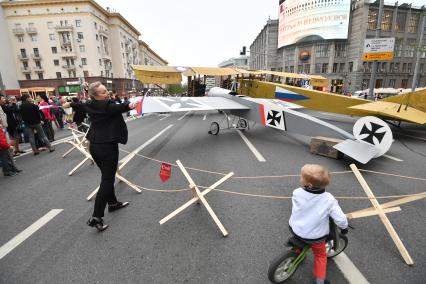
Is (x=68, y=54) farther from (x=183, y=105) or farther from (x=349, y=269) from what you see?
(x=349, y=269)

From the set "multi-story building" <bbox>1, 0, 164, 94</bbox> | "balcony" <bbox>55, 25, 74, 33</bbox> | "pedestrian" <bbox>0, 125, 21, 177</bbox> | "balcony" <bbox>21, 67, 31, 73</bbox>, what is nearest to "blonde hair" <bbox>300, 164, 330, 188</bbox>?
"pedestrian" <bbox>0, 125, 21, 177</bbox>

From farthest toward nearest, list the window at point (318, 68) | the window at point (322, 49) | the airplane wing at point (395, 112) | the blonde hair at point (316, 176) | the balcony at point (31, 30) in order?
the window at point (318, 68)
the window at point (322, 49)
the balcony at point (31, 30)
the airplane wing at point (395, 112)
the blonde hair at point (316, 176)

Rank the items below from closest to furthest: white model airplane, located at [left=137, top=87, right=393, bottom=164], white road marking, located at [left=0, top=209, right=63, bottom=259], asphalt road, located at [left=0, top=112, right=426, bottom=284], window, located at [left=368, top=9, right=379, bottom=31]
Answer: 1. asphalt road, located at [left=0, top=112, right=426, bottom=284]
2. white road marking, located at [left=0, top=209, right=63, bottom=259]
3. white model airplane, located at [left=137, top=87, right=393, bottom=164]
4. window, located at [left=368, top=9, right=379, bottom=31]

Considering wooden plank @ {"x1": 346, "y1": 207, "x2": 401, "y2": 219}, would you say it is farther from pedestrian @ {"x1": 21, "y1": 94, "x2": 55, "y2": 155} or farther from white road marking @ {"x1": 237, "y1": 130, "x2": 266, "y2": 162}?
pedestrian @ {"x1": 21, "y1": 94, "x2": 55, "y2": 155}

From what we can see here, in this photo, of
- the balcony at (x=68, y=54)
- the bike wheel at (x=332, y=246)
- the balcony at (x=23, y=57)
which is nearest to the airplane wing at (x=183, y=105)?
the bike wheel at (x=332, y=246)

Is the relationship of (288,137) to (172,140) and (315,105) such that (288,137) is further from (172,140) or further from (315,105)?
(172,140)

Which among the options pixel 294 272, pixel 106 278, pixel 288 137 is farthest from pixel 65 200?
pixel 288 137

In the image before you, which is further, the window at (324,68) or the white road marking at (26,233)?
the window at (324,68)

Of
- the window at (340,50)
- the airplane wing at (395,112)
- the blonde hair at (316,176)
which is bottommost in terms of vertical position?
the airplane wing at (395,112)

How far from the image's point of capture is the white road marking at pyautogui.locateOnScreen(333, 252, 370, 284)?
2496 mm

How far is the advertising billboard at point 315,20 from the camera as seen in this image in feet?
188

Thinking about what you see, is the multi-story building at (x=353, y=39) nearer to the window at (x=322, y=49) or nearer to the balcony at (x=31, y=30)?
the window at (x=322, y=49)

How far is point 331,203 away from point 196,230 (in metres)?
2.07

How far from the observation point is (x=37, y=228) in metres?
3.62
